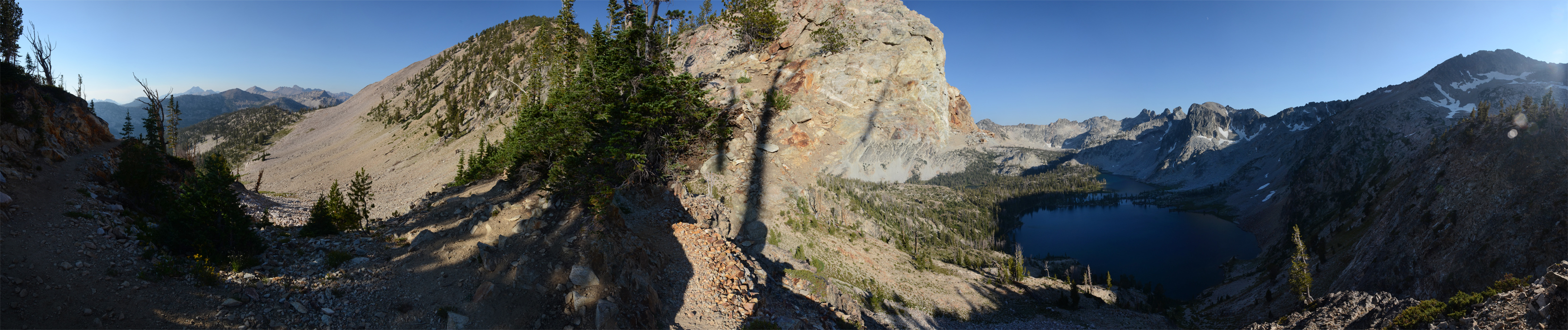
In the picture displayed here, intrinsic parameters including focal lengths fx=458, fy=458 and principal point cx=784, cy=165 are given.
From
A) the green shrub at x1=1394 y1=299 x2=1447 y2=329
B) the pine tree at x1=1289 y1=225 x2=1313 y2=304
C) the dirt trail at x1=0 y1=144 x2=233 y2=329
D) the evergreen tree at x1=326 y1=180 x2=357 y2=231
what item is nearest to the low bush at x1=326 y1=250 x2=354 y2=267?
the dirt trail at x1=0 y1=144 x2=233 y2=329

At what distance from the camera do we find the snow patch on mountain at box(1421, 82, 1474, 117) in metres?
118

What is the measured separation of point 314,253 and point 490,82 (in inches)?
1842

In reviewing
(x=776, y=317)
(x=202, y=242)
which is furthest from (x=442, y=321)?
(x=776, y=317)

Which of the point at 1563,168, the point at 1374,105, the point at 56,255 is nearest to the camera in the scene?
the point at 56,255

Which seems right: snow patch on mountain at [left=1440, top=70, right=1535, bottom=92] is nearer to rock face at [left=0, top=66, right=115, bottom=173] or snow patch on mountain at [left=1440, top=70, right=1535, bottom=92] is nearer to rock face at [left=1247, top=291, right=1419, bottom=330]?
rock face at [left=1247, top=291, right=1419, bottom=330]

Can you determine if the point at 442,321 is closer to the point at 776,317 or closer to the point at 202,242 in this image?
the point at 202,242

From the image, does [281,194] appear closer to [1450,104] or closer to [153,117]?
[153,117]

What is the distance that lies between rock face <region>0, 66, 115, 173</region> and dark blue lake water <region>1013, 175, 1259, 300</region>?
11152cm

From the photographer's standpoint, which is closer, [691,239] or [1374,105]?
[691,239]

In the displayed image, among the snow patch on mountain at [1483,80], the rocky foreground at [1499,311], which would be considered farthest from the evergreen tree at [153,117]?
the snow patch on mountain at [1483,80]

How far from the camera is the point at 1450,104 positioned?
415 ft

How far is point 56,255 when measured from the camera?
27.4 ft

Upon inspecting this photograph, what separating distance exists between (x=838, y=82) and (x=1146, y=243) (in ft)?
418

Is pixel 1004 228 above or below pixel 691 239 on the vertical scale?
below
